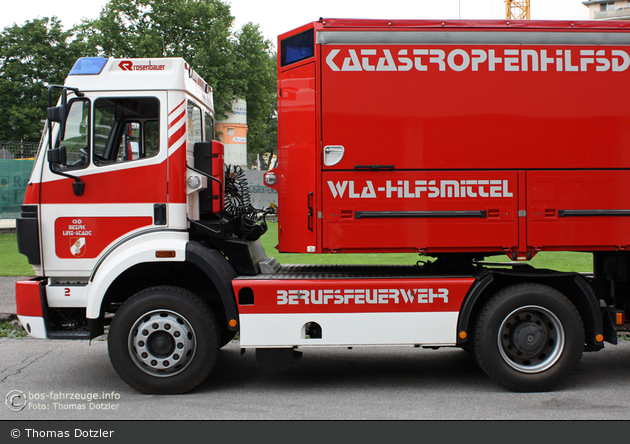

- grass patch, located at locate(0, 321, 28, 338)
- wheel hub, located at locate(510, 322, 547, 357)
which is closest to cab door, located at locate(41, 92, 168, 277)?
grass patch, located at locate(0, 321, 28, 338)

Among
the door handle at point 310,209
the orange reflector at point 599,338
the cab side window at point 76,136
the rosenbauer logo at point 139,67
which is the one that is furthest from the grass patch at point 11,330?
the orange reflector at point 599,338

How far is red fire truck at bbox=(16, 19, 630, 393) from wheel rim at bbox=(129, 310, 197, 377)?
0.01 meters

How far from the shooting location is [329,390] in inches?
205

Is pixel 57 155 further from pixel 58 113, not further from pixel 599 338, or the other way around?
pixel 599 338

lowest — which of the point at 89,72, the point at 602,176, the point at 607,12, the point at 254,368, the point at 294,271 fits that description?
the point at 254,368

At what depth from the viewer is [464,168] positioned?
199 inches

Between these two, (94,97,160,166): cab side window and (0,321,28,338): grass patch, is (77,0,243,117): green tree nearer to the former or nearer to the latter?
(0,321,28,338): grass patch

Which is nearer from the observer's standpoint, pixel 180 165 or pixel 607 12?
pixel 180 165

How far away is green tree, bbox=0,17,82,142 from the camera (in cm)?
3419

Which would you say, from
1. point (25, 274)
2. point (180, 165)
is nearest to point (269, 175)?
point (180, 165)

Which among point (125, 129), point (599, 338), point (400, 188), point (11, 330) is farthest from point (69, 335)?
point (599, 338)

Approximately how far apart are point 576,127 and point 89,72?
4.57 m

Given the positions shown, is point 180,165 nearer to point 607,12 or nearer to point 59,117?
point 59,117
